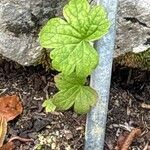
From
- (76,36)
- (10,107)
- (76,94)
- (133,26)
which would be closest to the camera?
(76,36)

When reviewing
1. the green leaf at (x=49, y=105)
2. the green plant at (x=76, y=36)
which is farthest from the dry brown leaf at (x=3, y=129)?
the green plant at (x=76, y=36)

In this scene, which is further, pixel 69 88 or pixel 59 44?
pixel 69 88

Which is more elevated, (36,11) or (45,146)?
(36,11)

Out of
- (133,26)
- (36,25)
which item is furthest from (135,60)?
(36,25)

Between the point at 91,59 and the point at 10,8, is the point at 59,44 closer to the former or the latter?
the point at 91,59

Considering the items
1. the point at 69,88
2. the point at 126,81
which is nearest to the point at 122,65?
the point at 126,81

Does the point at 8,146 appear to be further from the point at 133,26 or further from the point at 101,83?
the point at 133,26

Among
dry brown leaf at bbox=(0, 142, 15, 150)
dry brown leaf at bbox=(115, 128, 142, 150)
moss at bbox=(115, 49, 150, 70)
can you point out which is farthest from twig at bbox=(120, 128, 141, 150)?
dry brown leaf at bbox=(0, 142, 15, 150)
